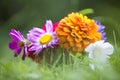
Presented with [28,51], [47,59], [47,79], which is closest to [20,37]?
[28,51]

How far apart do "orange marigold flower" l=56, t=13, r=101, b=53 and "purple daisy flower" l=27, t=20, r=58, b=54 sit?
0.03 metres

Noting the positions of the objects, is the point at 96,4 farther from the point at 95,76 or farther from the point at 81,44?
the point at 95,76

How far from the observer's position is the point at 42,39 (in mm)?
2084

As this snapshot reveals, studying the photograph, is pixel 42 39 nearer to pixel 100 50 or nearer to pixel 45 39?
pixel 45 39

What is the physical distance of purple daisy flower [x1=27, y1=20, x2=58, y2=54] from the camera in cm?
200

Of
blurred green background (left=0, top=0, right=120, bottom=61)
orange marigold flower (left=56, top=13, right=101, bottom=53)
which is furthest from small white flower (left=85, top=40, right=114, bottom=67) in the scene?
blurred green background (left=0, top=0, right=120, bottom=61)

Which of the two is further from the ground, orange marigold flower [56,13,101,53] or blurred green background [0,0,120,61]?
blurred green background [0,0,120,61]

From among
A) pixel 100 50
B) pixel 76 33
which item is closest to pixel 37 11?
pixel 76 33

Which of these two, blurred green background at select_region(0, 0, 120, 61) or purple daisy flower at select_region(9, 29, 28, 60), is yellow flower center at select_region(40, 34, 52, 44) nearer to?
purple daisy flower at select_region(9, 29, 28, 60)

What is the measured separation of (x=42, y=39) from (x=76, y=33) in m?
0.15

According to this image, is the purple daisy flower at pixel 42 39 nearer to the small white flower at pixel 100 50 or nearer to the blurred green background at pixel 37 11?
the small white flower at pixel 100 50

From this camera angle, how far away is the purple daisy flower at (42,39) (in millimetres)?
2004

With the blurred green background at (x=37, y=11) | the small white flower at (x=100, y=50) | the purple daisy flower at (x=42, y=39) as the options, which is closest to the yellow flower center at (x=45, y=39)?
the purple daisy flower at (x=42, y=39)

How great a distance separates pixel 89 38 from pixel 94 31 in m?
0.07
